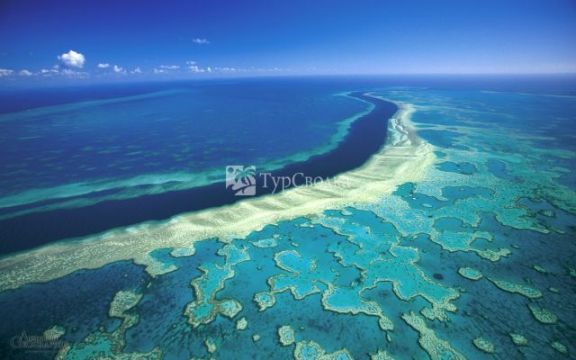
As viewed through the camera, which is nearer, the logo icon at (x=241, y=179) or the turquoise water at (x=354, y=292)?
the turquoise water at (x=354, y=292)

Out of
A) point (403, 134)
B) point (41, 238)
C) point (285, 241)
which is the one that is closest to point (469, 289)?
point (285, 241)
